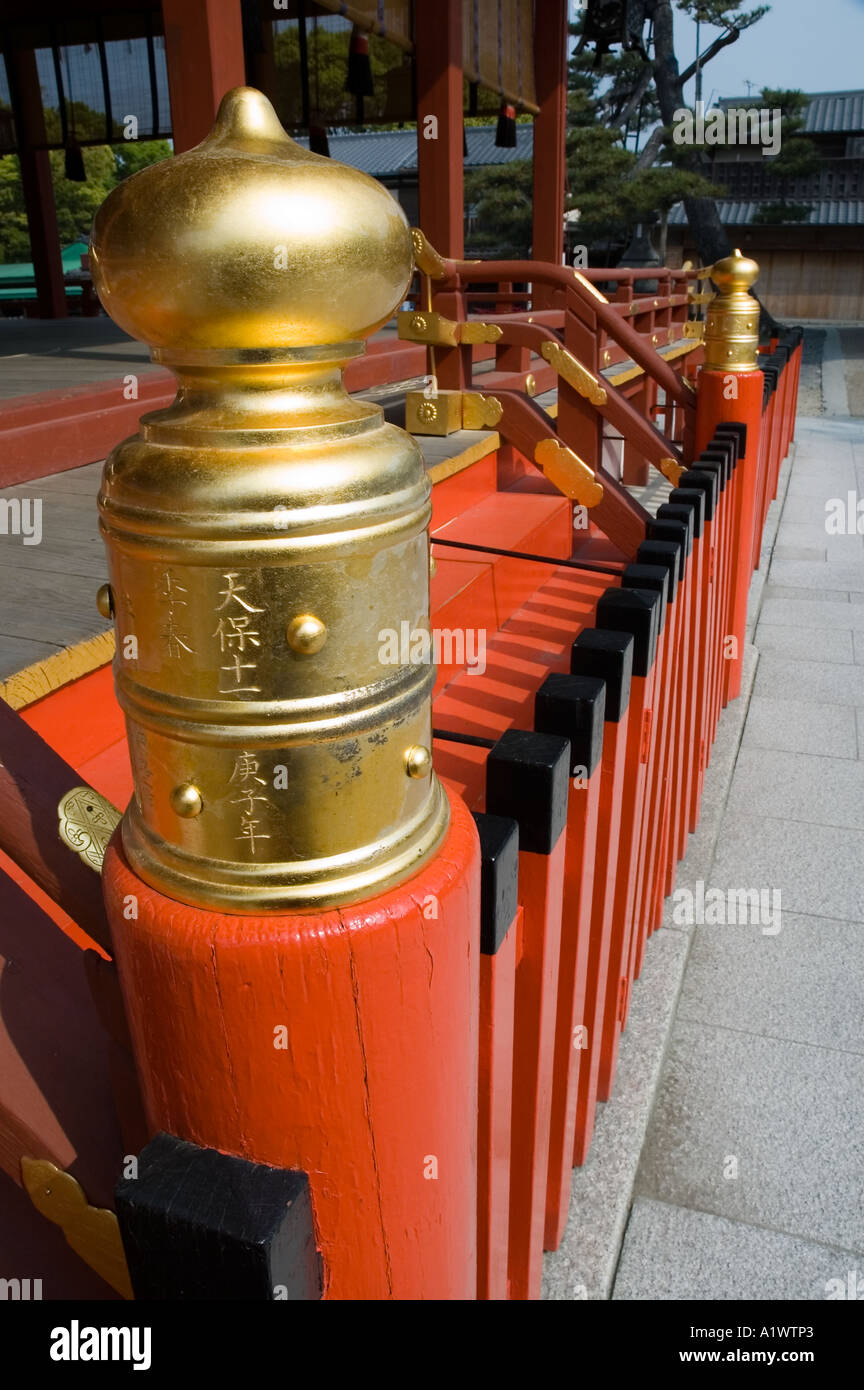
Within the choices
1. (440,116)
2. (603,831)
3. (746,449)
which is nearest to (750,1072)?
(603,831)

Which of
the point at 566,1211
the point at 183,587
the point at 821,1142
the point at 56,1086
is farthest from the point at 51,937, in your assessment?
the point at 821,1142

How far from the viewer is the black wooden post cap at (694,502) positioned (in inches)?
101

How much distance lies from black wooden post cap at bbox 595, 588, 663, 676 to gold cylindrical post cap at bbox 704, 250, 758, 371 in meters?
3.16

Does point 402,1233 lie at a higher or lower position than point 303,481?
lower

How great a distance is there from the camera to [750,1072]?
7.70 feet

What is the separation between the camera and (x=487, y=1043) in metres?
1.15

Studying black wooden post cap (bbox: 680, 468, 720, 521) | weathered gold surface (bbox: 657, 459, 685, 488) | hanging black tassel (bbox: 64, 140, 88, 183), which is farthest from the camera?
hanging black tassel (bbox: 64, 140, 88, 183)

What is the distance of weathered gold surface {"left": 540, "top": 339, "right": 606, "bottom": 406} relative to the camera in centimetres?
445

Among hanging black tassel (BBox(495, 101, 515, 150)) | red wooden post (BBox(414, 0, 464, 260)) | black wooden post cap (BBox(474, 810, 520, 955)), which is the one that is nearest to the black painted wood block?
black wooden post cap (BBox(474, 810, 520, 955))

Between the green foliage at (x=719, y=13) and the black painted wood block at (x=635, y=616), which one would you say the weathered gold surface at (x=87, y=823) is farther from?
the green foliage at (x=719, y=13)

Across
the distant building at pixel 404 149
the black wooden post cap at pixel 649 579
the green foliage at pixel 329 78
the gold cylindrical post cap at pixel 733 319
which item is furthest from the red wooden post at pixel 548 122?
the distant building at pixel 404 149

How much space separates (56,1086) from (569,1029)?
921 mm

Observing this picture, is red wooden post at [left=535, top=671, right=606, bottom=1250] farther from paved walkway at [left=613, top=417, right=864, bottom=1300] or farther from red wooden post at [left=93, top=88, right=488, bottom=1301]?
red wooden post at [left=93, top=88, right=488, bottom=1301]
